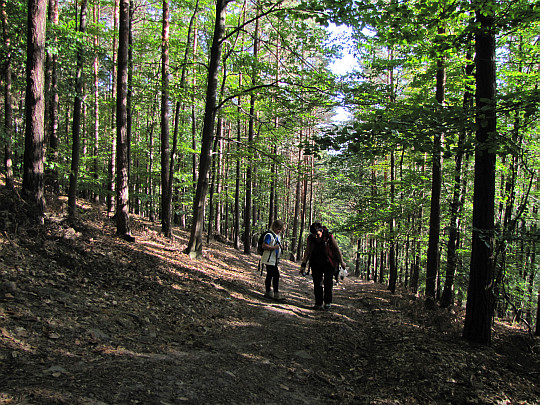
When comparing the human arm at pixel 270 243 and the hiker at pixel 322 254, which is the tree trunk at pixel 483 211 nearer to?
the hiker at pixel 322 254

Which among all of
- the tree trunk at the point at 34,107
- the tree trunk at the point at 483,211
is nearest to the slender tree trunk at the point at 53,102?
the tree trunk at the point at 34,107

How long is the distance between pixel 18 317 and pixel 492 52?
8115mm

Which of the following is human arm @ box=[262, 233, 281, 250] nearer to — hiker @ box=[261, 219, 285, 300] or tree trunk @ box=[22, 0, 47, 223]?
hiker @ box=[261, 219, 285, 300]

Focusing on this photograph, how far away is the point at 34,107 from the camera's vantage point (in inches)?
253

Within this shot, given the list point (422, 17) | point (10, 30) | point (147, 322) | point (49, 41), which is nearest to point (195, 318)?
point (147, 322)

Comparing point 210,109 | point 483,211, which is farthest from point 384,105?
point 210,109

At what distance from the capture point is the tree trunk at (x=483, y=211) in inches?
211

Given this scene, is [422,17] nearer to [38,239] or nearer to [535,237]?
[535,237]

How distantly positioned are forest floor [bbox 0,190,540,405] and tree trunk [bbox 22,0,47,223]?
0.40 m

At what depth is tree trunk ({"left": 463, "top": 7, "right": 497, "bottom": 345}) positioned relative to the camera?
536cm

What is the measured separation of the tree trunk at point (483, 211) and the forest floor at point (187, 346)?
58 cm

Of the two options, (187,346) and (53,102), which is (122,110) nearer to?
(53,102)

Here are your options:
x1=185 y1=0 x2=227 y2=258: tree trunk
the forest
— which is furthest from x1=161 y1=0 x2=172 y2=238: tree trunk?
x1=185 y1=0 x2=227 y2=258: tree trunk

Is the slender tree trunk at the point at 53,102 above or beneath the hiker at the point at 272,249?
above
